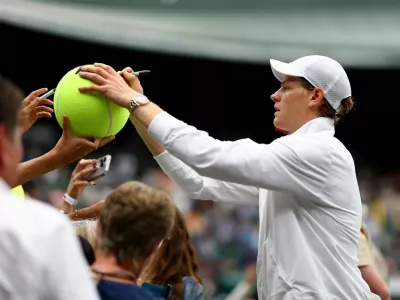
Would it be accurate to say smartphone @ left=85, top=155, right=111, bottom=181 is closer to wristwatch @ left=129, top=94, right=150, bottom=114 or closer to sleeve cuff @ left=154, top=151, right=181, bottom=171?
sleeve cuff @ left=154, top=151, right=181, bottom=171

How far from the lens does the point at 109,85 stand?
364 cm

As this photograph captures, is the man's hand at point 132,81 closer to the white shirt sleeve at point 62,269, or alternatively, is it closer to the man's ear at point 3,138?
the man's ear at point 3,138

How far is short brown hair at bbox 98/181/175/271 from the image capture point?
112 inches

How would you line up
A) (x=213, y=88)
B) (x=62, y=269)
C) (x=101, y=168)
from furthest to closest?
(x=213, y=88)
(x=101, y=168)
(x=62, y=269)

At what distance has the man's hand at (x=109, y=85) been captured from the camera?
11.8 feet

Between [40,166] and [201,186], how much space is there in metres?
0.77

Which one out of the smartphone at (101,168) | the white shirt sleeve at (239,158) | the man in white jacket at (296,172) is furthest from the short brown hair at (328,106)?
the smartphone at (101,168)

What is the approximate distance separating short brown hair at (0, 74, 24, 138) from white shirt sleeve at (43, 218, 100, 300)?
1.11ft

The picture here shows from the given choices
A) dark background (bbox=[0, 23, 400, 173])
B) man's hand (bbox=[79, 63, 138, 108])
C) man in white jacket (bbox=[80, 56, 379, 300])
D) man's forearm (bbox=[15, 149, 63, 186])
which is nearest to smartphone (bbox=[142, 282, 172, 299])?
man in white jacket (bbox=[80, 56, 379, 300])

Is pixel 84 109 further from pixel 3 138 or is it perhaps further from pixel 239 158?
pixel 3 138

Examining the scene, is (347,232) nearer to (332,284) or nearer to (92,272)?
(332,284)

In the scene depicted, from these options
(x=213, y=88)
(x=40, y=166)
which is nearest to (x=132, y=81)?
(x=40, y=166)

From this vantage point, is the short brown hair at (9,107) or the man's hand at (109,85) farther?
the man's hand at (109,85)

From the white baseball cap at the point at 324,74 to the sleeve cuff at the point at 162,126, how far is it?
0.65 m
